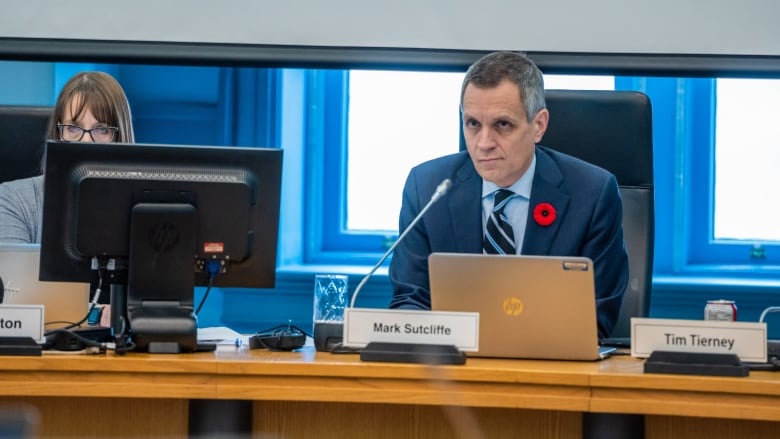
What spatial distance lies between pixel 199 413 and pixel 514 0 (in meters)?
1.62

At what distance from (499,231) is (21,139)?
120 centimetres

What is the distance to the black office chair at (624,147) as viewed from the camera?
2.43m

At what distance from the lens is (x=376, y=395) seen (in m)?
1.58

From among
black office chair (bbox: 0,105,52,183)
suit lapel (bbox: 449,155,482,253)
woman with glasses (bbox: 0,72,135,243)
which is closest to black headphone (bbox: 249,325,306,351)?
suit lapel (bbox: 449,155,482,253)

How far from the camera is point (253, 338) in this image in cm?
187

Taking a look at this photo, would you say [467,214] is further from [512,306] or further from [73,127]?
[73,127]

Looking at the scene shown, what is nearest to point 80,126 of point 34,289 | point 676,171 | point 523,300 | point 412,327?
point 34,289

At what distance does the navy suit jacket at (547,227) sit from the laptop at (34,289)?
2.11 feet

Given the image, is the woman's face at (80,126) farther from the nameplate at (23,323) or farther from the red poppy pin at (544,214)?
the red poppy pin at (544,214)

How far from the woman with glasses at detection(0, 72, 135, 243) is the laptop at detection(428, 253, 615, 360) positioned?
3.52 ft

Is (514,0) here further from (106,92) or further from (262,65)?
(106,92)

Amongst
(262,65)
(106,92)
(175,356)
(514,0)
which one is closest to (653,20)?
(514,0)

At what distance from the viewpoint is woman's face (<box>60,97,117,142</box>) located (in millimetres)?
2396

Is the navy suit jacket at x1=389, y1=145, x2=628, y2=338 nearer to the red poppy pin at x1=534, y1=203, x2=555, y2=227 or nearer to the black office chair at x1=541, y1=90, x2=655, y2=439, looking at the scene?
the red poppy pin at x1=534, y1=203, x2=555, y2=227
